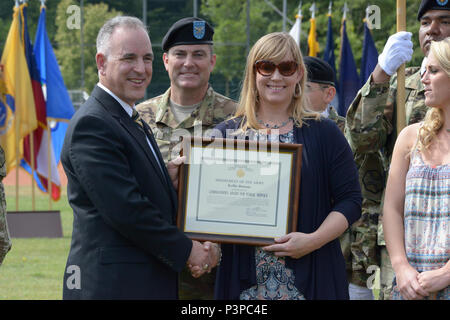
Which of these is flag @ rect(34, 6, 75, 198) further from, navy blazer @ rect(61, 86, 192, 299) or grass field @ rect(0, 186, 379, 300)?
navy blazer @ rect(61, 86, 192, 299)

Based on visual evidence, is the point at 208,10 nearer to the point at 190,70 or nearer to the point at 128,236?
the point at 190,70

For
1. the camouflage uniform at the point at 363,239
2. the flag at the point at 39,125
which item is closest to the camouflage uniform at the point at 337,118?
the camouflage uniform at the point at 363,239

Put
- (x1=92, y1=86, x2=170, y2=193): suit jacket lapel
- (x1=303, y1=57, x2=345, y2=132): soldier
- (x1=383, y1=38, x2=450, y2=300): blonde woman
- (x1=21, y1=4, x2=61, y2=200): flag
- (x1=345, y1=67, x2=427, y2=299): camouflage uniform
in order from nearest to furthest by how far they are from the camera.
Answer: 1. (x1=92, y1=86, x2=170, y2=193): suit jacket lapel
2. (x1=383, y1=38, x2=450, y2=300): blonde woman
3. (x1=345, y1=67, x2=427, y2=299): camouflage uniform
4. (x1=303, y1=57, x2=345, y2=132): soldier
5. (x1=21, y1=4, x2=61, y2=200): flag

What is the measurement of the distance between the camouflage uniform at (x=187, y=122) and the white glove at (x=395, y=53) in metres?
1.17

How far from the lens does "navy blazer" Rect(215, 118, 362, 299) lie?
3.74 metres

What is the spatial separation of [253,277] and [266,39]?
127 cm

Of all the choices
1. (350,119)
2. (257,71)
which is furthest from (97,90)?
(350,119)

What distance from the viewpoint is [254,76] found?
3979 mm

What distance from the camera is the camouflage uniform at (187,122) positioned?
4773mm

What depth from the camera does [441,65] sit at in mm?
3801

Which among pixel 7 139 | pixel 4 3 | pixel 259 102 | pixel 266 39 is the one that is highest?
pixel 4 3

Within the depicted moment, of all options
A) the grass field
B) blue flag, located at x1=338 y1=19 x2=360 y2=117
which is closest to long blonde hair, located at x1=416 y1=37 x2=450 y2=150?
the grass field

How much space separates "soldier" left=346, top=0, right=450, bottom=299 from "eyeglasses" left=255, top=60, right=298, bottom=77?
0.55 m

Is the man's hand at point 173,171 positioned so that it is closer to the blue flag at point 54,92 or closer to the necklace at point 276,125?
the necklace at point 276,125
